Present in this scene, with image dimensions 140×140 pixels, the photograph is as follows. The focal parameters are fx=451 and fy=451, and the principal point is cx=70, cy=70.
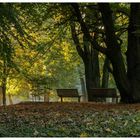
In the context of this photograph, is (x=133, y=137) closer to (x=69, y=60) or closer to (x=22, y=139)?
(x=22, y=139)

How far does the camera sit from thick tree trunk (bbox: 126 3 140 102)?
1619cm

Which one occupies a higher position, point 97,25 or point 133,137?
point 97,25

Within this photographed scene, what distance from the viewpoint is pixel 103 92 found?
63.5 feet

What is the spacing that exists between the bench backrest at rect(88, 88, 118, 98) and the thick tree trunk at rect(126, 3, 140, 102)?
8.13 ft

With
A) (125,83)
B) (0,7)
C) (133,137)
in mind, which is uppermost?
(0,7)

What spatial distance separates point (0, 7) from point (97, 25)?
874cm

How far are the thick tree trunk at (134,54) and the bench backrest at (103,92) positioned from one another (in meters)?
2.48

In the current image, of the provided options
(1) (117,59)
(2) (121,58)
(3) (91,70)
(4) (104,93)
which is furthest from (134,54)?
(3) (91,70)

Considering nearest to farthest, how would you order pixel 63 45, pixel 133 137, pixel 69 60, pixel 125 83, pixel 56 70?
pixel 133 137
pixel 125 83
pixel 63 45
pixel 69 60
pixel 56 70

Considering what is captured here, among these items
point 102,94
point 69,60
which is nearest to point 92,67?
point 102,94

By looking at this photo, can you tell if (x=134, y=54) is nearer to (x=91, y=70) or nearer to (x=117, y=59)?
(x=117, y=59)

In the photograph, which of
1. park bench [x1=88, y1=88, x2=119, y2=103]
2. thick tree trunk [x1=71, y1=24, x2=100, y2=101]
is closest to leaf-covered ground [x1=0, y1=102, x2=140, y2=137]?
park bench [x1=88, y1=88, x2=119, y2=103]

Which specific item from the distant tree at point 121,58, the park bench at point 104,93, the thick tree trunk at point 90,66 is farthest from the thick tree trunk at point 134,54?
the thick tree trunk at point 90,66

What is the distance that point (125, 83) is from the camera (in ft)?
53.4
